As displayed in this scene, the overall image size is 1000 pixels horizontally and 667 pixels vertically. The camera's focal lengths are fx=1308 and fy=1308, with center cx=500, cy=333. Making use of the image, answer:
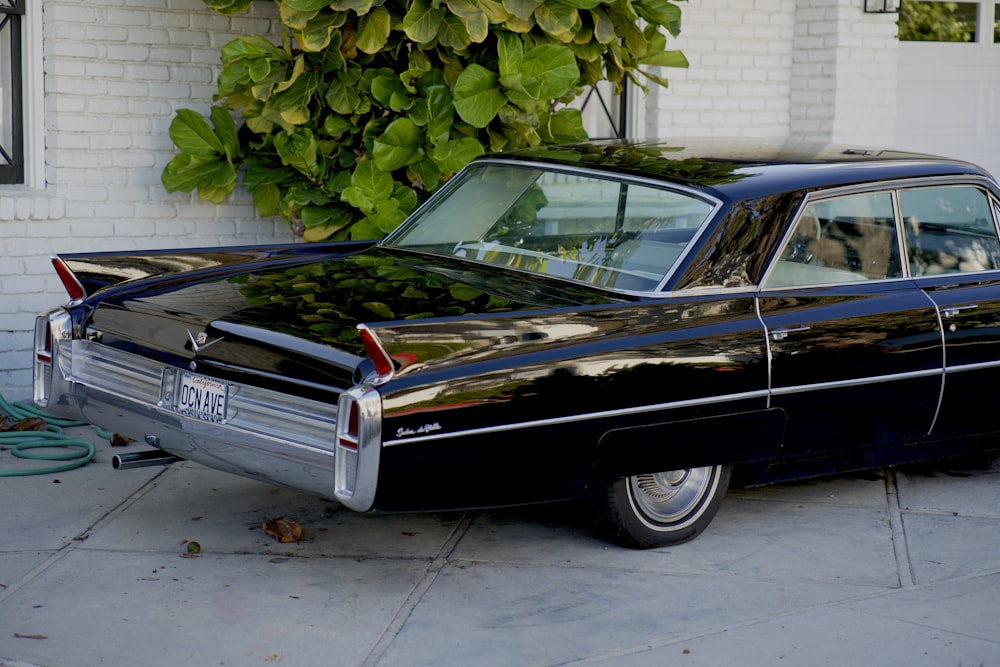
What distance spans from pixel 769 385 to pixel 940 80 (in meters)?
6.72

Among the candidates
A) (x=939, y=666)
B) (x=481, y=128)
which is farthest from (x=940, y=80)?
(x=939, y=666)

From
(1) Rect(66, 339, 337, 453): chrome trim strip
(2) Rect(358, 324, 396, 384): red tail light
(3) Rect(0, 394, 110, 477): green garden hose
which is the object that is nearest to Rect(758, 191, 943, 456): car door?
(2) Rect(358, 324, 396, 384): red tail light

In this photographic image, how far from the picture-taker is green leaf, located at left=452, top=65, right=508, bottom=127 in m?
6.29

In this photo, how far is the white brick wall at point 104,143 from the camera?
654cm

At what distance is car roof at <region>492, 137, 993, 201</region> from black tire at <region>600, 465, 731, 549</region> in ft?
3.25

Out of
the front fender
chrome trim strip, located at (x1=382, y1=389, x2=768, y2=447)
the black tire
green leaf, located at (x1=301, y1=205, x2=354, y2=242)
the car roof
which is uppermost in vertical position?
the car roof

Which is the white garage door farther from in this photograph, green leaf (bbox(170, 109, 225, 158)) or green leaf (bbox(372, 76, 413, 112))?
green leaf (bbox(170, 109, 225, 158))

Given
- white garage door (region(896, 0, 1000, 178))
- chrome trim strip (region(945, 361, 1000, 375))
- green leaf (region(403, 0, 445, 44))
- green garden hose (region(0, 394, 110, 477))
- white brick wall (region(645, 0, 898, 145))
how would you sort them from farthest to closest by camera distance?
white garage door (region(896, 0, 1000, 178))
white brick wall (region(645, 0, 898, 145))
green leaf (region(403, 0, 445, 44))
green garden hose (region(0, 394, 110, 477))
chrome trim strip (region(945, 361, 1000, 375))

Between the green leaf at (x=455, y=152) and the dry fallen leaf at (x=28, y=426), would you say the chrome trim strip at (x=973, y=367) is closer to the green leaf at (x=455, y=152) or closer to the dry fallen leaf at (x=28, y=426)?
the green leaf at (x=455, y=152)

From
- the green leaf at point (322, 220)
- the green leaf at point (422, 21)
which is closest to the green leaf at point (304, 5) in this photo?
the green leaf at point (422, 21)

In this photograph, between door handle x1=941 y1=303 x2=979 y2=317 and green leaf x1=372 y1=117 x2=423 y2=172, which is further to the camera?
green leaf x1=372 y1=117 x2=423 y2=172

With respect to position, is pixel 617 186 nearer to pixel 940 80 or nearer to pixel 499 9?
pixel 499 9

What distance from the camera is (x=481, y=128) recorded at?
257 inches

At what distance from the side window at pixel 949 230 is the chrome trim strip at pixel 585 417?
1.18 meters
